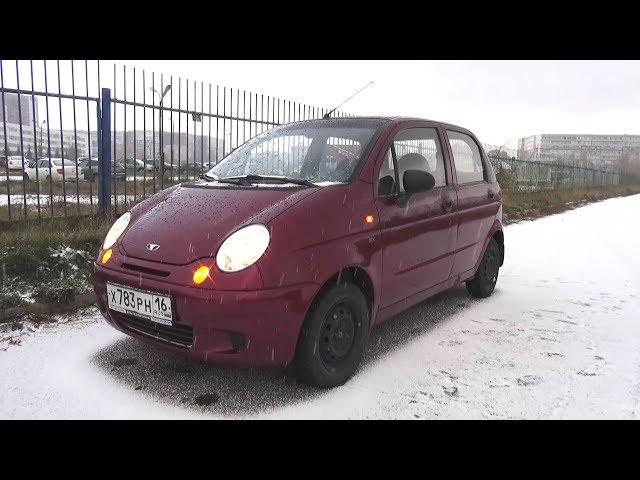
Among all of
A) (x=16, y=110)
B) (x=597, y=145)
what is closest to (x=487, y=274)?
(x=16, y=110)

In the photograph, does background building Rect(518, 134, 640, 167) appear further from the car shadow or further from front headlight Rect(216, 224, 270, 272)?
front headlight Rect(216, 224, 270, 272)

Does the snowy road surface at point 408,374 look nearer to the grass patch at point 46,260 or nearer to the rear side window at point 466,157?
the grass patch at point 46,260

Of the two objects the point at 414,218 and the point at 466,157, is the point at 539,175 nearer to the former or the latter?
the point at 466,157

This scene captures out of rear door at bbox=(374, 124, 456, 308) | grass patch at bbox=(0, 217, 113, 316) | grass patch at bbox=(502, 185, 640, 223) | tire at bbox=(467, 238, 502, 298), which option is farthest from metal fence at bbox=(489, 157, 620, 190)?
grass patch at bbox=(0, 217, 113, 316)

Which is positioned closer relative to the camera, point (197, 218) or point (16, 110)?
point (197, 218)

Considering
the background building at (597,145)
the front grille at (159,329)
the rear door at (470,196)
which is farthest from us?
the background building at (597,145)

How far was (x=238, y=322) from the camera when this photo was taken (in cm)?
241

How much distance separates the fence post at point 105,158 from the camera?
594 cm

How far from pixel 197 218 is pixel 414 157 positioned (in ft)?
5.37

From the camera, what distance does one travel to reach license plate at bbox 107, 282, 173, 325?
2.52 m

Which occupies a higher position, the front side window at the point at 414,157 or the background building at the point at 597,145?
the background building at the point at 597,145

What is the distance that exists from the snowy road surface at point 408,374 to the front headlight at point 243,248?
77 centimetres

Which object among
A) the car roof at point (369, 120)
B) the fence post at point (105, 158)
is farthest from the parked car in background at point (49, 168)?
the car roof at point (369, 120)

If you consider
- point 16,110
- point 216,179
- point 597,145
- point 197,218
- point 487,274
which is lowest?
point 487,274
